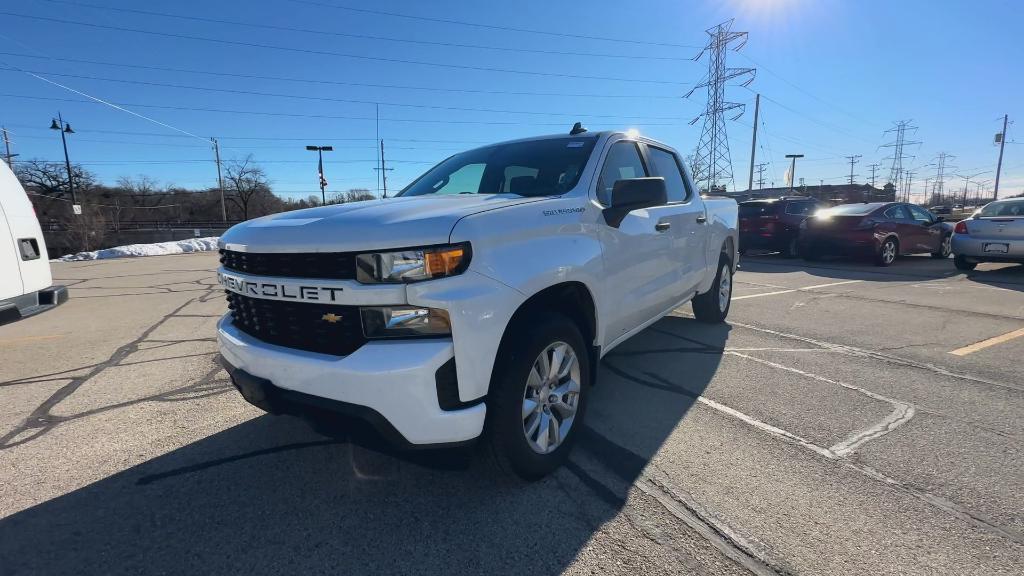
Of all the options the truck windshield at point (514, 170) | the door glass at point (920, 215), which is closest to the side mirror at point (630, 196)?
the truck windshield at point (514, 170)

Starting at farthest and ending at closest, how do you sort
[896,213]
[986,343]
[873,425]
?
[896,213]
[986,343]
[873,425]

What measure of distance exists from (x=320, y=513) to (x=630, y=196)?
2264mm

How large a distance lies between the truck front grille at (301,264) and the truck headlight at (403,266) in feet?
0.24

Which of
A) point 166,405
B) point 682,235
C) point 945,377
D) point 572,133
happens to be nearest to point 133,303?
point 166,405

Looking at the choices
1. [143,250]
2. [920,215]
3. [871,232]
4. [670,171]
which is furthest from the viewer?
[143,250]

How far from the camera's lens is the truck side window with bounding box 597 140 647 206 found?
316cm

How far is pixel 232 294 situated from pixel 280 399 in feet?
2.74

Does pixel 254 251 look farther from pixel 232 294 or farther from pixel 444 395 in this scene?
pixel 444 395

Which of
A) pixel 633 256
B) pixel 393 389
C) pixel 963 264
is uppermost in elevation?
pixel 633 256

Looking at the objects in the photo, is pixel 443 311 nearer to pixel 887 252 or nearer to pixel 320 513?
pixel 320 513

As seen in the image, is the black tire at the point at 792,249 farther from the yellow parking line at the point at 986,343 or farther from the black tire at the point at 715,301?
the black tire at the point at 715,301

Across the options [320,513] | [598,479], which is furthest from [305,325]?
[598,479]

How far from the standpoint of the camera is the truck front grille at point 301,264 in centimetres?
209

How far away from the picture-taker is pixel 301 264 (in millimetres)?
2213
